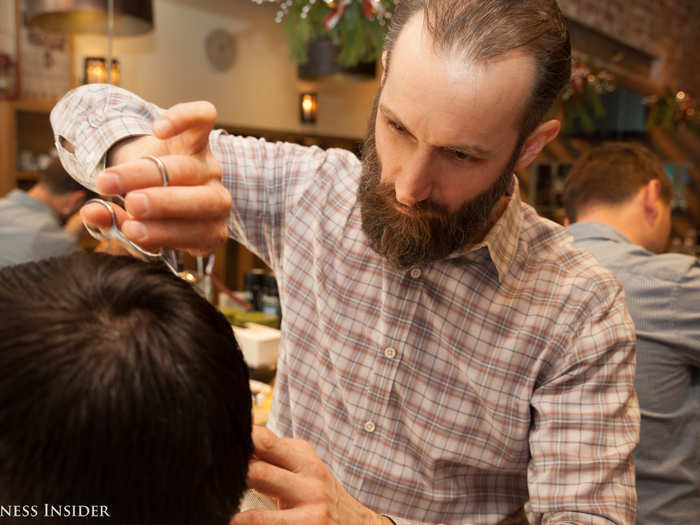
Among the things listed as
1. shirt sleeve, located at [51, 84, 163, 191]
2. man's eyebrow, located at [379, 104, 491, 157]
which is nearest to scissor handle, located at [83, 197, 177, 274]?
shirt sleeve, located at [51, 84, 163, 191]

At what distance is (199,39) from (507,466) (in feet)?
9.86

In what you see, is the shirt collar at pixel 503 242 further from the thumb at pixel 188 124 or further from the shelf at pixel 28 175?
the shelf at pixel 28 175

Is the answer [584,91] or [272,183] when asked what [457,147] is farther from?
[584,91]

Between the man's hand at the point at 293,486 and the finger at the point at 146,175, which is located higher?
the finger at the point at 146,175

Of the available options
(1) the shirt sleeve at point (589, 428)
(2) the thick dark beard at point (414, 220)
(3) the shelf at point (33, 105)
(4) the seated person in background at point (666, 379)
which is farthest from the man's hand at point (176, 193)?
(3) the shelf at point (33, 105)

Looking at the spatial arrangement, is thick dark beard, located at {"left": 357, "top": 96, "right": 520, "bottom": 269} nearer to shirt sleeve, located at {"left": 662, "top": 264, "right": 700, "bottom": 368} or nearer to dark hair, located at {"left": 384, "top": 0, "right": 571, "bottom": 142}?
dark hair, located at {"left": 384, "top": 0, "right": 571, "bottom": 142}

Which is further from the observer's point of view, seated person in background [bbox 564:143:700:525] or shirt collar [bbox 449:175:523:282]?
seated person in background [bbox 564:143:700:525]

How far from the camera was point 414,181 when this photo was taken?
1.00m

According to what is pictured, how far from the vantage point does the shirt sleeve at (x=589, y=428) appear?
1083 millimetres

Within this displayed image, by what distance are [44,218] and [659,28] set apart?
18.6 ft

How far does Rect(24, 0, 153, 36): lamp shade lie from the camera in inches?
105

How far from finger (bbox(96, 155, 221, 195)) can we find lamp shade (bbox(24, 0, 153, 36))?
239cm

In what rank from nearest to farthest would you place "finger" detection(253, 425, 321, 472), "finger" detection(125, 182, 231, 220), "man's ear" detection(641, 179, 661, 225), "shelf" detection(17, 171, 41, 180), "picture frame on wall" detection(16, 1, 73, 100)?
"finger" detection(125, 182, 231, 220), "finger" detection(253, 425, 321, 472), "man's ear" detection(641, 179, 661, 225), "picture frame on wall" detection(16, 1, 73, 100), "shelf" detection(17, 171, 41, 180)

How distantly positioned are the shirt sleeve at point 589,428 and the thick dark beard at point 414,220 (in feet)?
0.92
